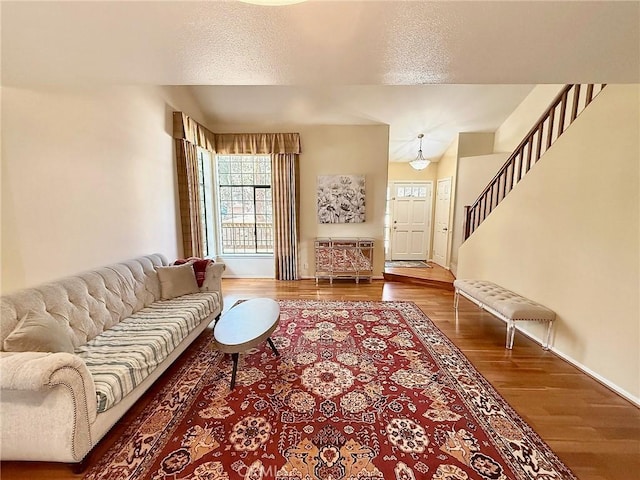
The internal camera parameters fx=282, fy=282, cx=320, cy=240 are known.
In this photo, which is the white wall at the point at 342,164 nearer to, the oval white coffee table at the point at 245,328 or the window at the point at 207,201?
the window at the point at 207,201

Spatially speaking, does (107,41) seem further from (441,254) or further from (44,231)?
(441,254)

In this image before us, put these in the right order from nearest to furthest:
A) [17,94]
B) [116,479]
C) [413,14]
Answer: [413,14], [116,479], [17,94]

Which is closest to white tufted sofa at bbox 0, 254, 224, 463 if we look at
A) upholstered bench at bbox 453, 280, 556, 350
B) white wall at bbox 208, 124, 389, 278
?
upholstered bench at bbox 453, 280, 556, 350

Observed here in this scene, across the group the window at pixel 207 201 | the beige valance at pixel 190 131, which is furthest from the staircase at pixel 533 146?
the window at pixel 207 201

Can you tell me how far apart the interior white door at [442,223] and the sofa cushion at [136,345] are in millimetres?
5153

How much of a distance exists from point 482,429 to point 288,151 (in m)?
4.75

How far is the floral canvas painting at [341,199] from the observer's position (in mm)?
5410

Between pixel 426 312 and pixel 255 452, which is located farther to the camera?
pixel 426 312

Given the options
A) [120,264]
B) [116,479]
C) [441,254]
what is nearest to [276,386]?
[116,479]

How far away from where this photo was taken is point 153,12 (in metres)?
1.35

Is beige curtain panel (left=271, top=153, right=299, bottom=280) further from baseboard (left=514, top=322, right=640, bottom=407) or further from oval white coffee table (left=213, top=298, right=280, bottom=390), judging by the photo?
baseboard (left=514, top=322, right=640, bottom=407)

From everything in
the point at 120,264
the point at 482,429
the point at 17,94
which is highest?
the point at 17,94

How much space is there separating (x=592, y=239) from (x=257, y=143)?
16.0 ft

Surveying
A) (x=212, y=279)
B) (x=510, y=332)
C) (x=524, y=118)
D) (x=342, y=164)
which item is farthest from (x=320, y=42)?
(x=524, y=118)
